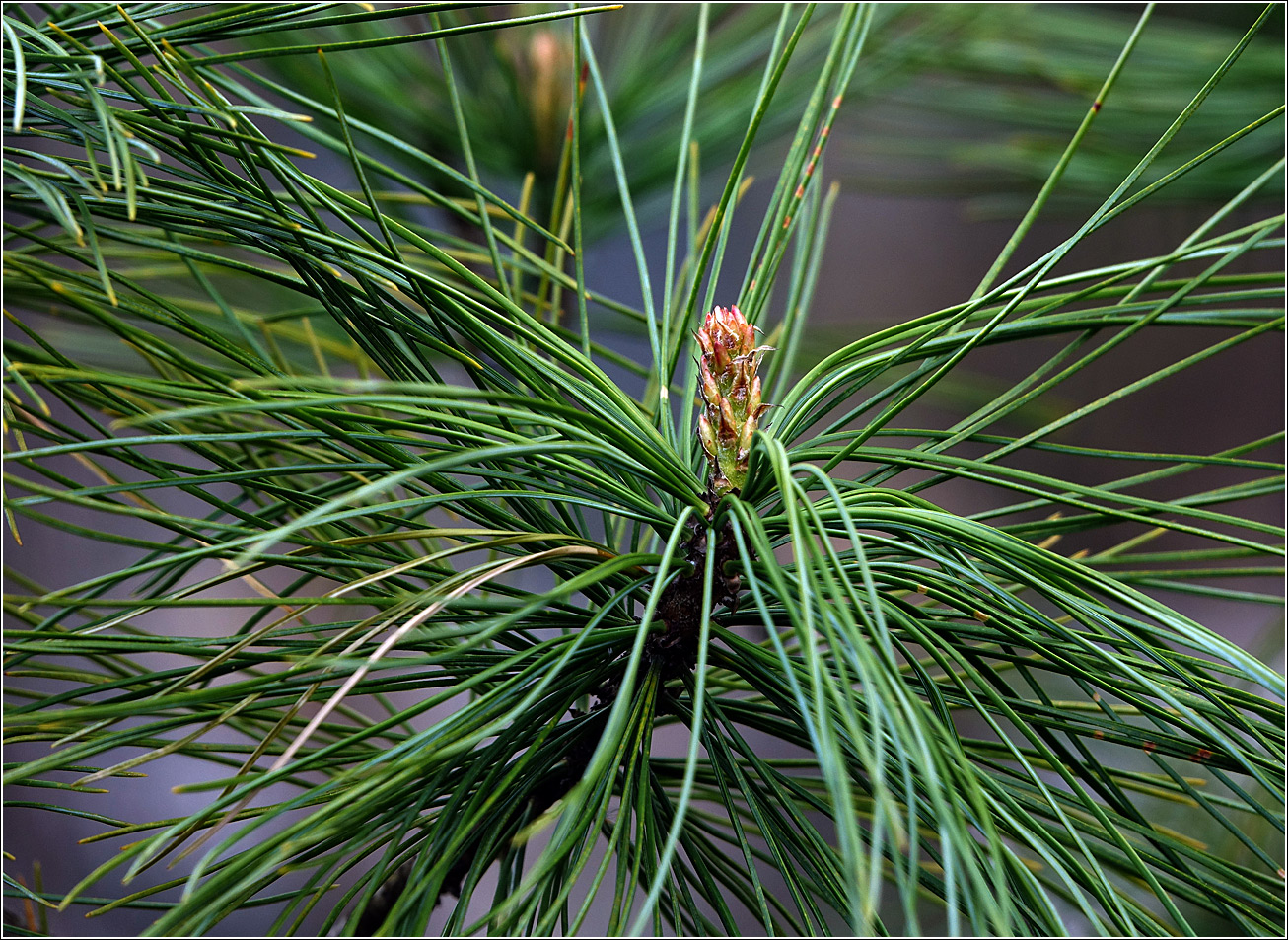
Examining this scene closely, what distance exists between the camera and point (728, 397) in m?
0.27

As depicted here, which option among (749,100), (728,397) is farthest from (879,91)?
(728,397)

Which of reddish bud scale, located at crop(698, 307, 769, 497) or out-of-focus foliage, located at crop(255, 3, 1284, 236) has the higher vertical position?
out-of-focus foliage, located at crop(255, 3, 1284, 236)

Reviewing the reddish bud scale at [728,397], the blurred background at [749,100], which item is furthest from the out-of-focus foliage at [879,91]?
the reddish bud scale at [728,397]

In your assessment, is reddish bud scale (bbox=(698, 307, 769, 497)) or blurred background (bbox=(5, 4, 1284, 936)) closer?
reddish bud scale (bbox=(698, 307, 769, 497))

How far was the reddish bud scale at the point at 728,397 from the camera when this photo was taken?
0.88ft

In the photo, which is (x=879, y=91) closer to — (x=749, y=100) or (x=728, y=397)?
(x=749, y=100)

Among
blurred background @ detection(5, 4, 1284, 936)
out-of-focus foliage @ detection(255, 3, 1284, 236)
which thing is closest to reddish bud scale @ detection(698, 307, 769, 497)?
blurred background @ detection(5, 4, 1284, 936)

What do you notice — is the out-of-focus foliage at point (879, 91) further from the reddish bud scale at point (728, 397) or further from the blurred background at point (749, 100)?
the reddish bud scale at point (728, 397)

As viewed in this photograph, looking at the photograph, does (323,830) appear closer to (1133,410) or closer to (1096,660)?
(1096,660)

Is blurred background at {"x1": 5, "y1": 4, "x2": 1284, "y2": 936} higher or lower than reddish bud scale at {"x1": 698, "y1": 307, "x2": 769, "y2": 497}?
higher

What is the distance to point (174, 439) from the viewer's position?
219 mm

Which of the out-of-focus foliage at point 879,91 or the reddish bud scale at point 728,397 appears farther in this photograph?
the out-of-focus foliage at point 879,91

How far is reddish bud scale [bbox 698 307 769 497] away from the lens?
Answer: 27cm

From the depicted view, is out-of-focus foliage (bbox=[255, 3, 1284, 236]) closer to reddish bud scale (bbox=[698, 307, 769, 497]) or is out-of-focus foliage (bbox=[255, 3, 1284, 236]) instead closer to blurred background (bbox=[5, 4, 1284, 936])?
blurred background (bbox=[5, 4, 1284, 936])
